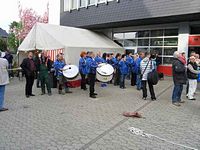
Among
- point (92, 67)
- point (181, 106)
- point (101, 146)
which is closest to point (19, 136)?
point (101, 146)

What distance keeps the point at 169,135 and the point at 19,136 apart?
315cm

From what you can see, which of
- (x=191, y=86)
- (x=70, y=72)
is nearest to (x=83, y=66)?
(x=70, y=72)

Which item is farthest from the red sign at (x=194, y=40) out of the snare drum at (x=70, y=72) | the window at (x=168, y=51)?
the snare drum at (x=70, y=72)

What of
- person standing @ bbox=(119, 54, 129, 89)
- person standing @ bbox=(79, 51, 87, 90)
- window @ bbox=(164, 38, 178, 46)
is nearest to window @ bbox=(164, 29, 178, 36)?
window @ bbox=(164, 38, 178, 46)

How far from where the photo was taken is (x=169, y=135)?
17.2ft

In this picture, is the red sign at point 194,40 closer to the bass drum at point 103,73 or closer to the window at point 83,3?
the bass drum at point 103,73

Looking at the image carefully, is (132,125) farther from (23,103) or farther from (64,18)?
(64,18)

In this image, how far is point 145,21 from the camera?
52.9 ft

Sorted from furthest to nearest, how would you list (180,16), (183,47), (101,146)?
(183,47), (180,16), (101,146)

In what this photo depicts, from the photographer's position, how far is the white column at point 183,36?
622 inches

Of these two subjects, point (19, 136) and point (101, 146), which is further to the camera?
point (19, 136)

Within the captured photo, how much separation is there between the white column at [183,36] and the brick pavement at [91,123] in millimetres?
7993

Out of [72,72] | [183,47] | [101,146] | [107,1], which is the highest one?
[107,1]

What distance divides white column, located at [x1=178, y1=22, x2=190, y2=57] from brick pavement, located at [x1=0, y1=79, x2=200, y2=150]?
799cm
